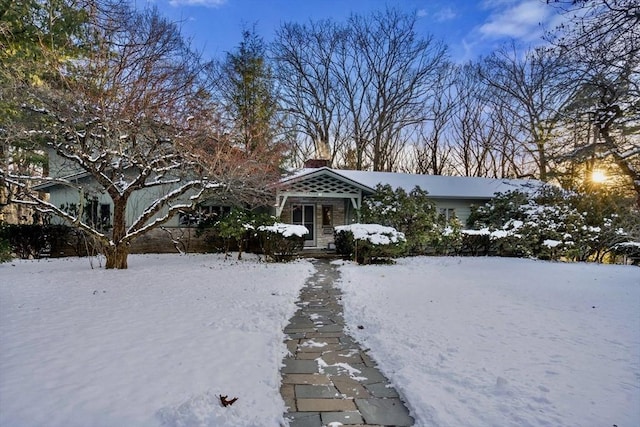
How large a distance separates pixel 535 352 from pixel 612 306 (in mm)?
3716

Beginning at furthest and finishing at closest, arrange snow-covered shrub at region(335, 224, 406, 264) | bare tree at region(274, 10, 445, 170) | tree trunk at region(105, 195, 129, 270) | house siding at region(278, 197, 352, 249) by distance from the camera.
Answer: bare tree at region(274, 10, 445, 170)
house siding at region(278, 197, 352, 249)
snow-covered shrub at region(335, 224, 406, 264)
tree trunk at region(105, 195, 129, 270)

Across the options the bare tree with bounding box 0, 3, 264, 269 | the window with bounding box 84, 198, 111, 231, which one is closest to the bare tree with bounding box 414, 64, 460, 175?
the bare tree with bounding box 0, 3, 264, 269

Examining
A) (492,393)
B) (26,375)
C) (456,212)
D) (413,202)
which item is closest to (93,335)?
A: (26,375)

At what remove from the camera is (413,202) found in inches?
567

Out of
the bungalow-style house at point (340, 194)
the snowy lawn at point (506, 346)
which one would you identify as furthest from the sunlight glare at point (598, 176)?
the bungalow-style house at point (340, 194)

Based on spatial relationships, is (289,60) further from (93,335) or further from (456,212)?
(93,335)

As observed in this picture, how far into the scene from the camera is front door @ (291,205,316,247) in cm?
1691

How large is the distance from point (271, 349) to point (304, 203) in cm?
1263

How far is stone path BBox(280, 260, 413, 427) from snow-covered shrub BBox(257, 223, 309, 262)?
21.2ft

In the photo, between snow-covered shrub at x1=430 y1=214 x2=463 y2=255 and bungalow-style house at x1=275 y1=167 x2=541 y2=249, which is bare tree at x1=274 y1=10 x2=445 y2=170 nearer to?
bungalow-style house at x1=275 y1=167 x2=541 y2=249

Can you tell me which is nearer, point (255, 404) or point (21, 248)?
point (255, 404)

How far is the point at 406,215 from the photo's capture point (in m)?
14.4

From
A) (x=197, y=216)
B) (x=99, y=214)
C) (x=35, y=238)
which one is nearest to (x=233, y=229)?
(x=197, y=216)

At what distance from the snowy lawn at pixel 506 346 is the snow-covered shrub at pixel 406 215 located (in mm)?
4991
